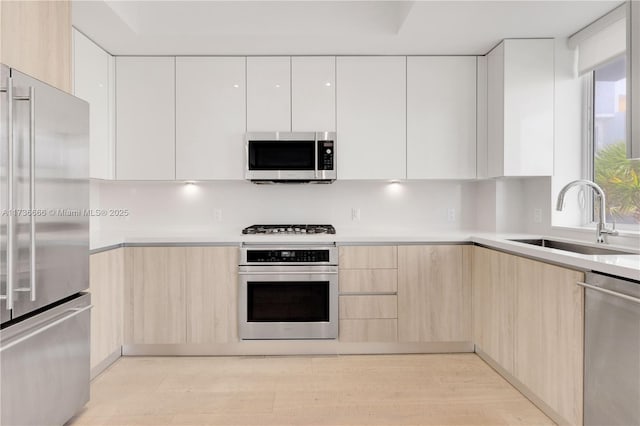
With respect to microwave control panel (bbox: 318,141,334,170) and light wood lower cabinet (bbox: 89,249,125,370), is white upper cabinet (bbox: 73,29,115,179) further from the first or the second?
microwave control panel (bbox: 318,141,334,170)

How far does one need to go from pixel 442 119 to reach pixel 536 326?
178 centimetres

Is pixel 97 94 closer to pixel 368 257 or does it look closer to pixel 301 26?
pixel 301 26

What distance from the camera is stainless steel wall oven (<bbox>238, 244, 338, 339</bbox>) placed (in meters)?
2.88

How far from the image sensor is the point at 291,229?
3215 mm

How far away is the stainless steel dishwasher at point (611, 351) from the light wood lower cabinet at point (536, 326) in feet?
0.18

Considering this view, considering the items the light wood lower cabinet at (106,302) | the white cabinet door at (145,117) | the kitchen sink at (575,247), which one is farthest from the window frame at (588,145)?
the light wood lower cabinet at (106,302)

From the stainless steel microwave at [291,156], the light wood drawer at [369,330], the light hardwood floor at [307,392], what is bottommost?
the light hardwood floor at [307,392]

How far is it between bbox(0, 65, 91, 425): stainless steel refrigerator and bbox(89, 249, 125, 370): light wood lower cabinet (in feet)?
1.53

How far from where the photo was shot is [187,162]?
10.4 feet

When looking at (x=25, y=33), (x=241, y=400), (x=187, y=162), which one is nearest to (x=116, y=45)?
(x=187, y=162)

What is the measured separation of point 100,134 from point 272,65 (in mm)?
1425

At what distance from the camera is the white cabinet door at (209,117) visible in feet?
10.3

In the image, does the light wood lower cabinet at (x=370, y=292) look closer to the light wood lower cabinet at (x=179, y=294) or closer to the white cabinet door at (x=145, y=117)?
the light wood lower cabinet at (x=179, y=294)

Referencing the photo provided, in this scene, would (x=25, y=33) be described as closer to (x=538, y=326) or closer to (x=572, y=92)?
(x=538, y=326)
